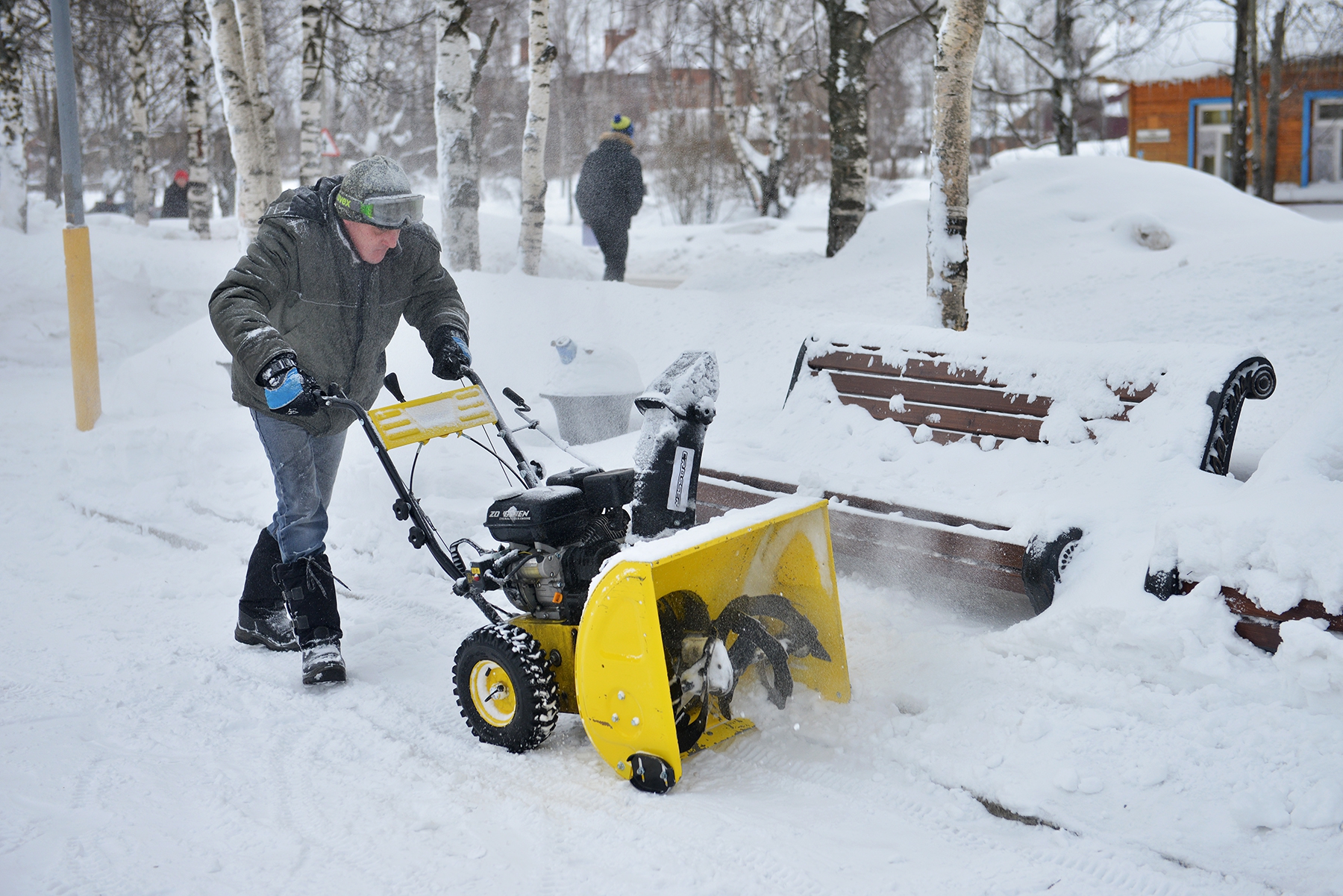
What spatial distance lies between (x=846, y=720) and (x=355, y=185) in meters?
2.43

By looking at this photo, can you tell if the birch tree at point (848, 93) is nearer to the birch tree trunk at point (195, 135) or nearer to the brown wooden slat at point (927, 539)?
the brown wooden slat at point (927, 539)

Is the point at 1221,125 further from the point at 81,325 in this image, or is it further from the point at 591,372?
the point at 81,325

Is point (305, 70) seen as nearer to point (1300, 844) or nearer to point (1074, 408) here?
point (1074, 408)

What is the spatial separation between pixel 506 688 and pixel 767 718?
0.84 meters

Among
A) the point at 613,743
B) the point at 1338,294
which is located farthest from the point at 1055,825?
the point at 1338,294

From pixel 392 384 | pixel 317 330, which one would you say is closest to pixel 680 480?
pixel 392 384

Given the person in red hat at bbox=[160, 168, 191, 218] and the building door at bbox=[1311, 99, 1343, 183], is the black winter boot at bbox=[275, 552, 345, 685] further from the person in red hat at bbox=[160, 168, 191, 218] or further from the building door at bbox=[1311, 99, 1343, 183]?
the building door at bbox=[1311, 99, 1343, 183]

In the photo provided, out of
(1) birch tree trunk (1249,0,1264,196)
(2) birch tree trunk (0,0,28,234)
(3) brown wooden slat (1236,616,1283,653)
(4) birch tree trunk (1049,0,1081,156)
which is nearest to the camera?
(3) brown wooden slat (1236,616,1283,653)

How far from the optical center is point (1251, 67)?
53.1 feet

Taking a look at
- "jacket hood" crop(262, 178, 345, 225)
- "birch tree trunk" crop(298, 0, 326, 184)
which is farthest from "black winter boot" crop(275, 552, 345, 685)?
"birch tree trunk" crop(298, 0, 326, 184)

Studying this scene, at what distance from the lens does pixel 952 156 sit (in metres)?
6.46

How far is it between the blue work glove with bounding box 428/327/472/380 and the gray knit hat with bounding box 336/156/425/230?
1.64 feet

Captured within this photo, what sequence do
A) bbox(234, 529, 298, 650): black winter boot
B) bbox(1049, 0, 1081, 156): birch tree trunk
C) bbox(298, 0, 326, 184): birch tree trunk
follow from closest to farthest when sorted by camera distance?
bbox(234, 529, 298, 650): black winter boot < bbox(298, 0, 326, 184): birch tree trunk < bbox(1049, 0, 1081, 156): birch tree trunk

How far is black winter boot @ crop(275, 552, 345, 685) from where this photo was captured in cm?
384
